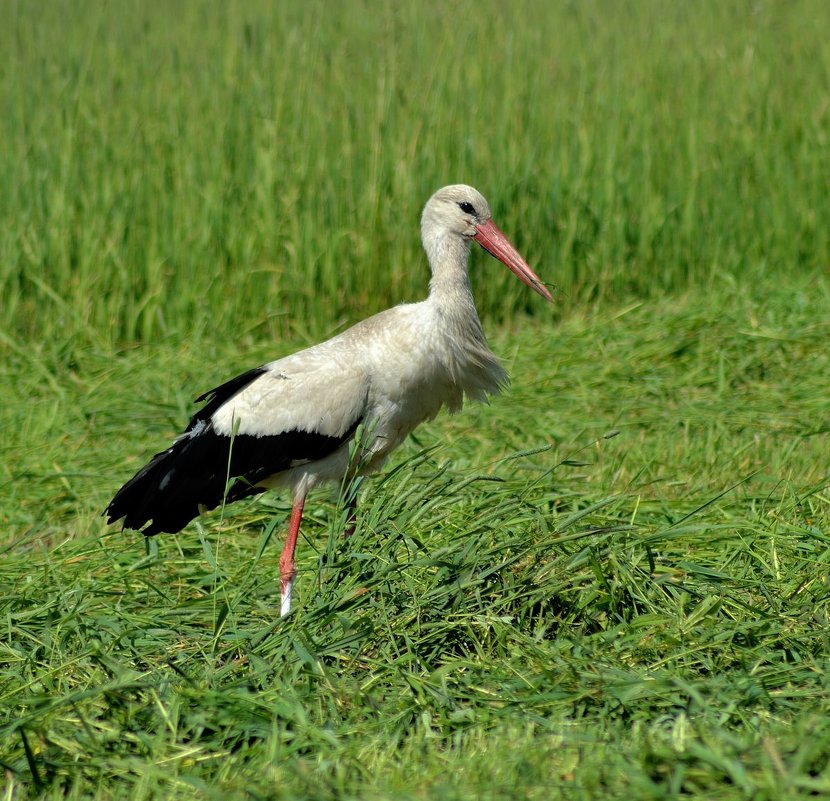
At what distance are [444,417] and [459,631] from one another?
236cm

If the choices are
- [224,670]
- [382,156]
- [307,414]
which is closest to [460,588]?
[224,670]

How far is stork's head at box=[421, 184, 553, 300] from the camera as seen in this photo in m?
4.28

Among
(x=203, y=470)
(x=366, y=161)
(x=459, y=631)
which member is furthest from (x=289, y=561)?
(x=366, y=161)

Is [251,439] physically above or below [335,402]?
below

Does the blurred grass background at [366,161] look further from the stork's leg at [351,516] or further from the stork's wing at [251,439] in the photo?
the stork's leg at [351,516]

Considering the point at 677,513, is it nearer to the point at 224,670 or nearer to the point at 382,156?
the point at 224,670

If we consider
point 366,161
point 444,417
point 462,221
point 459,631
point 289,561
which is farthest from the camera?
point 366,161

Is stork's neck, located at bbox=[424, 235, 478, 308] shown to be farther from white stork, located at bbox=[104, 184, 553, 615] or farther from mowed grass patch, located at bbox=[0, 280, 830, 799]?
mowed grass patch, located at bbox=[0, 280, 830, 799]

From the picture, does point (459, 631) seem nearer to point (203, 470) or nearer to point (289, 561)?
point (289, 561)

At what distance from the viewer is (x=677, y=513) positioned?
4023mm

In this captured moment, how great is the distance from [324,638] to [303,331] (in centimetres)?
353

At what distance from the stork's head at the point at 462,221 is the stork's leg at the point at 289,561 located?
0.99 m

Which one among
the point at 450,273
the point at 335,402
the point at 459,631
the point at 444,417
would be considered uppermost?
the point at 450,273

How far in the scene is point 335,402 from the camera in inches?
159
